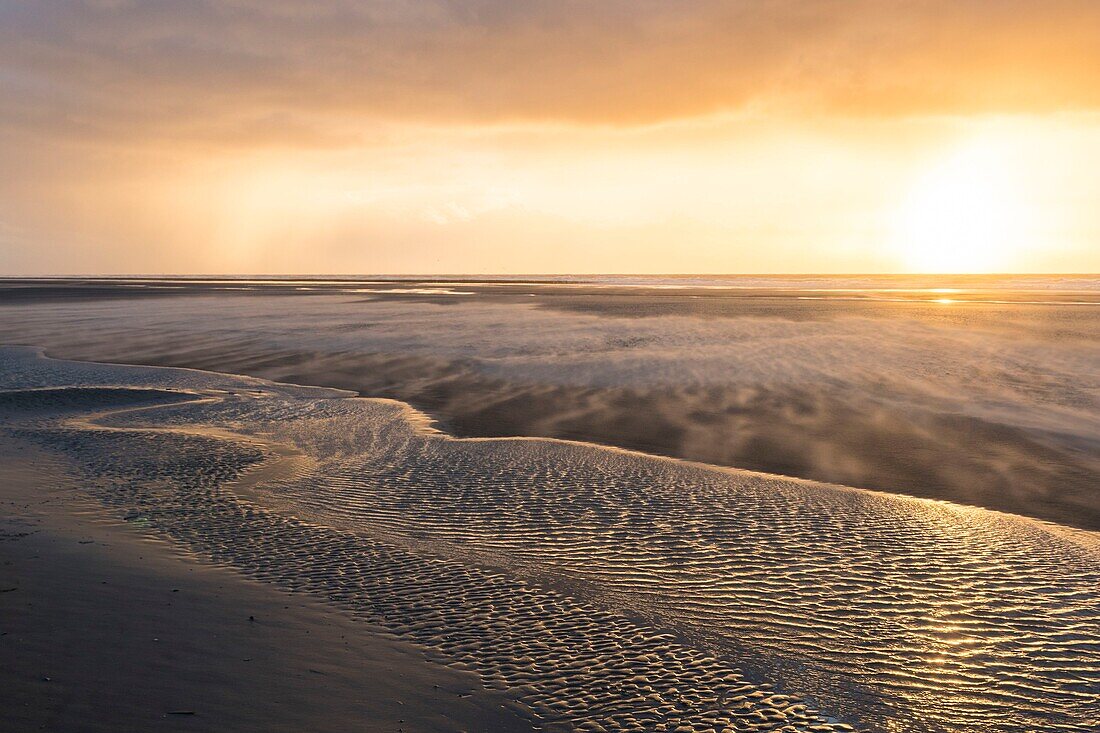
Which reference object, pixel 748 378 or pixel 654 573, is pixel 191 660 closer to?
pixel 654 573

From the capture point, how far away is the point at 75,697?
5047 mm

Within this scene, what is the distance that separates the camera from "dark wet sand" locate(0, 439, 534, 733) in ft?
16.3

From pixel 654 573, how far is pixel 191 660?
4.23m

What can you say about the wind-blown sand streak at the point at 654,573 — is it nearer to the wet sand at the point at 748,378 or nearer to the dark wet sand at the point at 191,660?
the dark wet sand at the point at 191,660

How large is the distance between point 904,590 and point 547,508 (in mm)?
4226

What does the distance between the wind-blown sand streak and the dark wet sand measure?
0.37m

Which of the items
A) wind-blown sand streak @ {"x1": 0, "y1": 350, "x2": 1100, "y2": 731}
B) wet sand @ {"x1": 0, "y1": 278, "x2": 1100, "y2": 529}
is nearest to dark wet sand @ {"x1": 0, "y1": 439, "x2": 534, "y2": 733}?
wind-blown sand streak @ {"x1": 0, "y1": 350, "x2": 1100, "y2": 731}

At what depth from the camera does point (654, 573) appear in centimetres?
769

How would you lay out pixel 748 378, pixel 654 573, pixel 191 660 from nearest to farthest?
pixel 191 660 < pixel 654 573 < pixel 748 378

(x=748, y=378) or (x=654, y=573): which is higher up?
(x=748, y=378)

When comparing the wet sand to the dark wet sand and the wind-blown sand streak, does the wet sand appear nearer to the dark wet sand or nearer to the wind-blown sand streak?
the wind-blown sand streak

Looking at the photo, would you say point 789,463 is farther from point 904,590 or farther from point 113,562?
point 113,562

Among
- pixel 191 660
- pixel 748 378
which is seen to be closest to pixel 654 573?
pixel 191 660

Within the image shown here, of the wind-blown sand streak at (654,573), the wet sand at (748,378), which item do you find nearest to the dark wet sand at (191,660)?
the wind-blown sand streak at (654,573)
